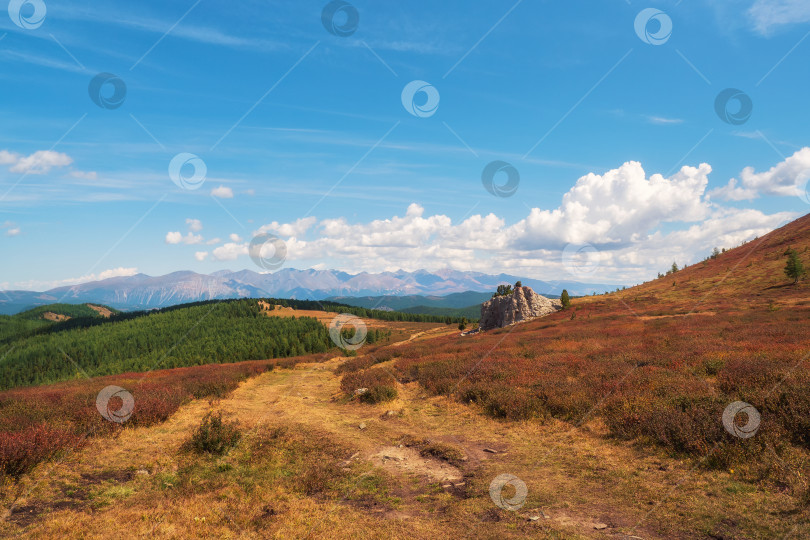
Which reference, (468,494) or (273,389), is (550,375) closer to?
(468,494)

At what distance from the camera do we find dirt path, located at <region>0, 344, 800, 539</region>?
7.84m

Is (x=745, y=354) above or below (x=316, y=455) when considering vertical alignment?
above

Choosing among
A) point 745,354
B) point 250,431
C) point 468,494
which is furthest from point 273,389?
point 745,354

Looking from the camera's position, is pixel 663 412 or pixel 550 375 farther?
pixel 550 375

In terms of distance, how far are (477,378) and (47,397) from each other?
22703mm

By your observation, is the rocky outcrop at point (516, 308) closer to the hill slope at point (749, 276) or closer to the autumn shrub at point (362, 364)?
the hill slope at point (749, 276)

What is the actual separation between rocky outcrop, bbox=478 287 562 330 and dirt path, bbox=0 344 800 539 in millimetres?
55437

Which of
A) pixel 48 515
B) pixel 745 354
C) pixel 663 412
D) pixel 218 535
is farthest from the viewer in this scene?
pixel 745 354

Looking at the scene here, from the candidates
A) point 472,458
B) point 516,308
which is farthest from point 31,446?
point 516,308

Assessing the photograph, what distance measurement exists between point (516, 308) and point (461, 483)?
205 ft

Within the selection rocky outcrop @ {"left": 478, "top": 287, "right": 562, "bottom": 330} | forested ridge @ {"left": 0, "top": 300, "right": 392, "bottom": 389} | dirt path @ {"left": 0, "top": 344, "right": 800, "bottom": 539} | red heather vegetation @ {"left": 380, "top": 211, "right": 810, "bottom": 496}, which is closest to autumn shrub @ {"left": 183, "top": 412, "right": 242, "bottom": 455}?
dirt path @ {"left": 0, "top": 344, "right": 800, "bottom": 539}

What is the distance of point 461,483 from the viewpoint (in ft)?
33.7

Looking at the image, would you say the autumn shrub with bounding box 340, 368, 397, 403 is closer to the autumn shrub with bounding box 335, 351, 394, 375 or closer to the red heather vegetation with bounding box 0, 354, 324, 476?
the autumn shrub with bounding box 335, 351, 394, 375

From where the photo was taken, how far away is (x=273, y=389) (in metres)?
25.9
